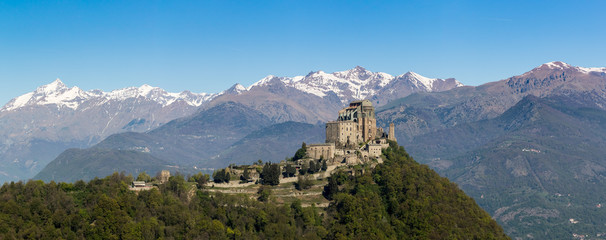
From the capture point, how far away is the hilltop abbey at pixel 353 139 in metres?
167

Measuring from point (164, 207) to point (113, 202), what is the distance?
10.00m

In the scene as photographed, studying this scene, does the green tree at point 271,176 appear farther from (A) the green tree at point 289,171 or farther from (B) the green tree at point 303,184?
(B) the green tree at point 303,184

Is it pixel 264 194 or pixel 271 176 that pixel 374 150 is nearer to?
pixel 271 176

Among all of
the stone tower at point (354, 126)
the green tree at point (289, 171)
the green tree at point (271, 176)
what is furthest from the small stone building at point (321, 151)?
the green tree at point (271, 176)

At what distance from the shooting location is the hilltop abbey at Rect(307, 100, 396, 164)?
548ft

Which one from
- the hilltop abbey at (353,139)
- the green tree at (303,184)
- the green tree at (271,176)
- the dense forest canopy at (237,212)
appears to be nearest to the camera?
the dense forest canopy at (237,212)

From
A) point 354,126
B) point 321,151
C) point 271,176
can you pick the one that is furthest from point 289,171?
point 354,126

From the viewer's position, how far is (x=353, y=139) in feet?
582

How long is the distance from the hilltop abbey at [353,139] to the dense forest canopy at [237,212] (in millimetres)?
13084

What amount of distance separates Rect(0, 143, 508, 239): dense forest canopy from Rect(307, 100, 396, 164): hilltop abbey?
515 inches

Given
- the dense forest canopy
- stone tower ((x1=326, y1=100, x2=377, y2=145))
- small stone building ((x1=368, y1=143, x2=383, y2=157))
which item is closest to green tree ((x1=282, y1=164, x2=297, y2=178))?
the dense forest canopy

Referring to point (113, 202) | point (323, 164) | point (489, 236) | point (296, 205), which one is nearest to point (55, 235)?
point (113, 202)

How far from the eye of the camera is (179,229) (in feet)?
411

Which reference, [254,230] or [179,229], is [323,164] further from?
[179,229]
